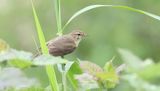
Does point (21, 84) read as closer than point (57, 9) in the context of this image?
Yes

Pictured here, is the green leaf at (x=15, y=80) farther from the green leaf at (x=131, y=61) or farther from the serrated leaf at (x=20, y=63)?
the green leaf at (x=131, y=61)

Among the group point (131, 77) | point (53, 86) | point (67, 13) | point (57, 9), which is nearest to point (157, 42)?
point (67, 13)

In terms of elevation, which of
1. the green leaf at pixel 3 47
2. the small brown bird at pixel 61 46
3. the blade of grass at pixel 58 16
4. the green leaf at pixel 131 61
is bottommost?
the green leaf at pixel 131 61

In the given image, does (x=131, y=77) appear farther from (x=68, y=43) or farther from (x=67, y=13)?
(x=67, y=13)

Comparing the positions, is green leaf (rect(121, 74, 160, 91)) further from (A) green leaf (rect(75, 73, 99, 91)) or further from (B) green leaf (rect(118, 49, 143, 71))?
(A) green leaf (rect(75, 73, 99, 91))

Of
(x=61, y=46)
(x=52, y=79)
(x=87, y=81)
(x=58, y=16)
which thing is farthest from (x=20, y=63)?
(x=58, y=16)

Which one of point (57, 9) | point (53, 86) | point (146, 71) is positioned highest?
point (57, 9)

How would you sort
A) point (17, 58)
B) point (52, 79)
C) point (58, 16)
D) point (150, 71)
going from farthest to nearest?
point (58, 16) → point (52, 79) → point (17, 58) → point (150, 71)

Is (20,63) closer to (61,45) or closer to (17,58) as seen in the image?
(17,58)

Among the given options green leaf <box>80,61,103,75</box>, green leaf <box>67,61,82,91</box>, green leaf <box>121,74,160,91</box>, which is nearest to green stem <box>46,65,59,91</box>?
green leaf <box>67,61,82,91</box>

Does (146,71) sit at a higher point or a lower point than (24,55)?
lower

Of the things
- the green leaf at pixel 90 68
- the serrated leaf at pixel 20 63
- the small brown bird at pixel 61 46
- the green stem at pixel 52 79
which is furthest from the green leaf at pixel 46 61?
the small brown bird at pixel 61 46
